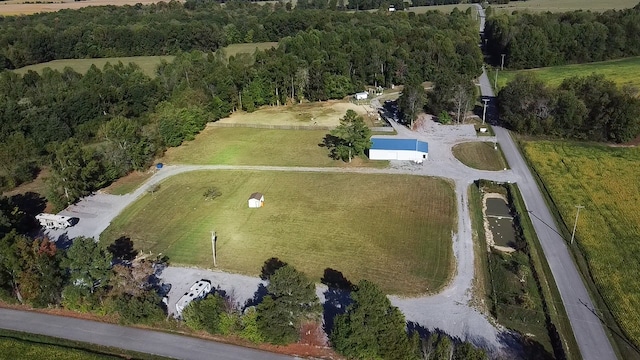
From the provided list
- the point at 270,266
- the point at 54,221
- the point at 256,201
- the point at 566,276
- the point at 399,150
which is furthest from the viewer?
the point at 399,150

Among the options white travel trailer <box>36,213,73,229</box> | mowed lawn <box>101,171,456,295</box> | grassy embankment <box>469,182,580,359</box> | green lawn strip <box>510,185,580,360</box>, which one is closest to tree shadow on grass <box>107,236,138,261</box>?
mowed lawn <box>101,171,456,295</box>

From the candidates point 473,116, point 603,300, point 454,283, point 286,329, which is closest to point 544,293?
point 603,300

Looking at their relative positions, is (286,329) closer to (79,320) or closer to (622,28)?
(79,320)

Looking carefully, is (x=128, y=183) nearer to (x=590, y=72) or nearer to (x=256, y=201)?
(x=256, y=201)

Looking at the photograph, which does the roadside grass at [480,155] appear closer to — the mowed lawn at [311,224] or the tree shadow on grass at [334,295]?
the mowed lawn at [311,224]

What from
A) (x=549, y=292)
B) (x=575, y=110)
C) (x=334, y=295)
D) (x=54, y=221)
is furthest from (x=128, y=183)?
(x=575, y=110)
